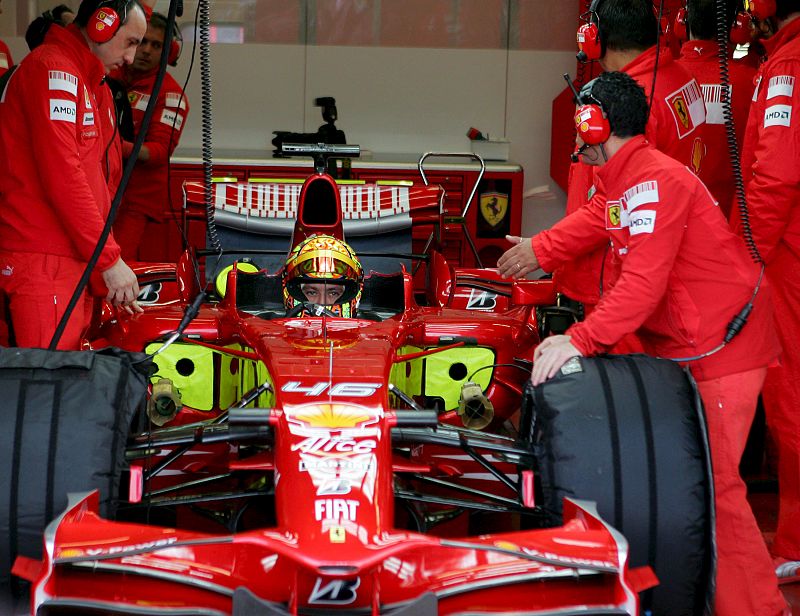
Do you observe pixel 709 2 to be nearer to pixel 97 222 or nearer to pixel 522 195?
pixel 97 222

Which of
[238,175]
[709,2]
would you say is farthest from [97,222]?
[238,175]

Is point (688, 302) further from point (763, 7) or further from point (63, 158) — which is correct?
point (63, 158)

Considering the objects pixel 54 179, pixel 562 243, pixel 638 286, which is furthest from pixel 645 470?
pixel 54 179

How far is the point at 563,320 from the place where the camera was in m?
6.66

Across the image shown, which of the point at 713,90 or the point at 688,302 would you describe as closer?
the point at 688,302

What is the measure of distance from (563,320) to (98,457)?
14.3ft

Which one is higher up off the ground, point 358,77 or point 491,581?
point 358,77

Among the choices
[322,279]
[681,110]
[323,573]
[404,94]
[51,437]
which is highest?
[404,94]

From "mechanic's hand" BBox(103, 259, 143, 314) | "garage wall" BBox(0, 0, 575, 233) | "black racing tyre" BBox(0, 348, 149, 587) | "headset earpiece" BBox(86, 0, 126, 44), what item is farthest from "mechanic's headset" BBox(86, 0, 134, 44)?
"garage wall" BBox(0, 0, 575, 233)

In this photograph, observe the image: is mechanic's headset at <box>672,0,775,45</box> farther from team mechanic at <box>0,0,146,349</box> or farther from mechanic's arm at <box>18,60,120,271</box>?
mechanic's arm at <box>18,60,120,271</box>

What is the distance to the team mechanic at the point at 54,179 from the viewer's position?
3592 mm

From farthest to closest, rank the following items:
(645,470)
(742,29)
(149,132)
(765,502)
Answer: (149,132), (742,29), (765,502), (645,470)

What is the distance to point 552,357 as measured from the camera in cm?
296

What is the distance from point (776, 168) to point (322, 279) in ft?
5.09
